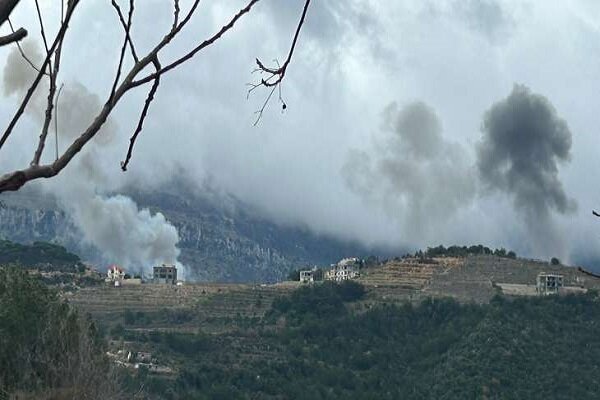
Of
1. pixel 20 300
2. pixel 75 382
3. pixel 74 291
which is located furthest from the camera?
pixel 74 291

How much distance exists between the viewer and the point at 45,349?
33719mm

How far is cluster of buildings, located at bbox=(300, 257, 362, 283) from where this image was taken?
3853 inches

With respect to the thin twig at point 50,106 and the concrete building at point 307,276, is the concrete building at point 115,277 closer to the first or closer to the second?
the concrete building at point 307,276

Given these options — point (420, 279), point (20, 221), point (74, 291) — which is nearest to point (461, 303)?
point (420, 279)

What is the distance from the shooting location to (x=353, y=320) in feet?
272

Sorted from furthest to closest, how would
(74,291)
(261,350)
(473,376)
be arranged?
(74,291)
(261,350)
(473,376)

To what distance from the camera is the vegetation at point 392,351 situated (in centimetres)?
6619

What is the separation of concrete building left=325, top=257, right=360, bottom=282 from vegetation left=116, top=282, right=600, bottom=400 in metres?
8.23

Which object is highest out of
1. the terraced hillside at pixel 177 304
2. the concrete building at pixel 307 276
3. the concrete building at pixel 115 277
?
the concrete building at pixel 307 276

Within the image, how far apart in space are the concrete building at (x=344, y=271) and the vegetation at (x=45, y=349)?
192 feet

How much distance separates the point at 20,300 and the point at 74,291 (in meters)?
47.6

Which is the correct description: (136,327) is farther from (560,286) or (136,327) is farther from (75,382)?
(75,382)

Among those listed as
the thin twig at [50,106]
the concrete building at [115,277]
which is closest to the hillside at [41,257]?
the concrete building at [115,277]

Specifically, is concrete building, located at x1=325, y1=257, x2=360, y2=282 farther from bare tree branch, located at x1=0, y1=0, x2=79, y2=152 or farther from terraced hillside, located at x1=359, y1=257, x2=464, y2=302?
bare tree branch, located at x1=0, y1=0, x2=79, y2=152
